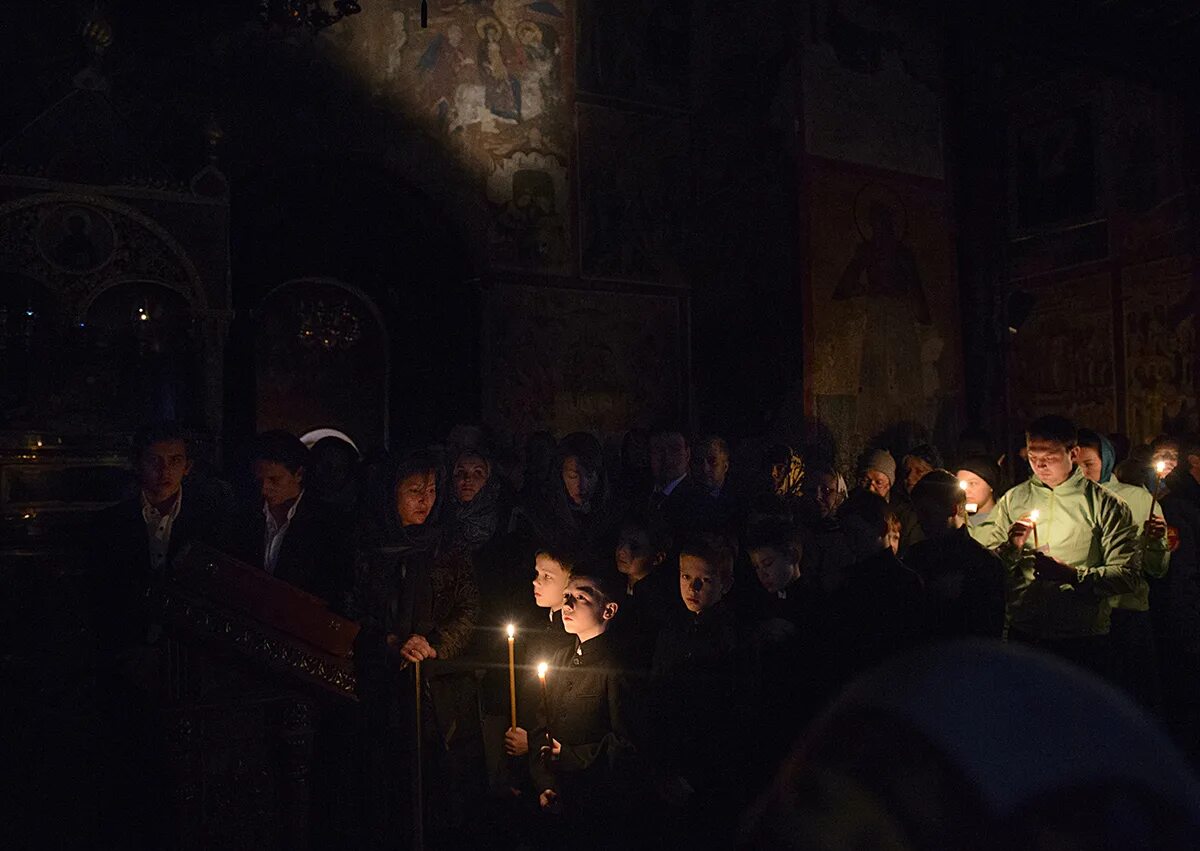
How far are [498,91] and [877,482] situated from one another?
6124 millimetres

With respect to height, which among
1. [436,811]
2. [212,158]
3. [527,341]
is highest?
[212,158]

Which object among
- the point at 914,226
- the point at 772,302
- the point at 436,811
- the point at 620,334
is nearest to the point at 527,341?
the point at 620,334

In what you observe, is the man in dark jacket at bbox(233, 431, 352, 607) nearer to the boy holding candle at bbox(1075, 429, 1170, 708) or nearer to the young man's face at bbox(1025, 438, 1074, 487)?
the young man's face at bbox(1025, 438, 1074, 487)

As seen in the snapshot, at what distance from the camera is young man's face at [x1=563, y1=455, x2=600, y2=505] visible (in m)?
5.62

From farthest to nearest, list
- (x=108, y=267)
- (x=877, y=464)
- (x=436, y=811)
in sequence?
1. (x=108, y=267)
2. (x=877, y=464)
3. (x=436, y=811)

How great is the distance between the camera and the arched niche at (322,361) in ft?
35.4

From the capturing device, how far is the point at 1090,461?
20.5 ft

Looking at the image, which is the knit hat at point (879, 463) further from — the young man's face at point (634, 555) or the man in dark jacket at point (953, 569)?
the young man's face at point (634, 555)

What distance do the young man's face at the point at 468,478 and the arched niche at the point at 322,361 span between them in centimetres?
586

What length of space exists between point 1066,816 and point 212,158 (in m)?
8.33

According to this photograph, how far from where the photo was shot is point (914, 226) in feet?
37.7

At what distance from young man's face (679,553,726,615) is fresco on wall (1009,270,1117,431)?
9.36m

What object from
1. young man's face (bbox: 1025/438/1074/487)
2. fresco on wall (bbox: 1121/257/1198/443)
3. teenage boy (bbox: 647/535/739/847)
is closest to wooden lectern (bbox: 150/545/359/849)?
teenage boy (bbox: 647/535/739/847)

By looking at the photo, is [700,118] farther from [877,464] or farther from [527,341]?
[877,464]
